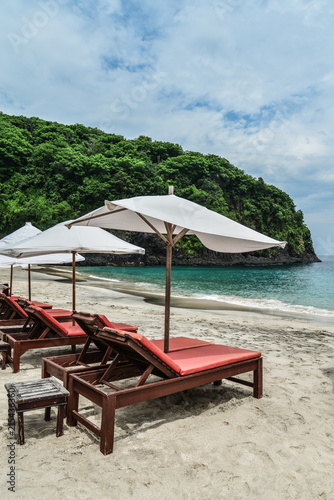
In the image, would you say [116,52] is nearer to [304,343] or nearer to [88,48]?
[88,48]

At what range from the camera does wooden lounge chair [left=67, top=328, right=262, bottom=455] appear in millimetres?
2816

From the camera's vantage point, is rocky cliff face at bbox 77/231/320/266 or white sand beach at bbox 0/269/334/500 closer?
white sand beach at bbox 0/269/334/500

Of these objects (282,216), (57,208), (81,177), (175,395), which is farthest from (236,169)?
(175,395)

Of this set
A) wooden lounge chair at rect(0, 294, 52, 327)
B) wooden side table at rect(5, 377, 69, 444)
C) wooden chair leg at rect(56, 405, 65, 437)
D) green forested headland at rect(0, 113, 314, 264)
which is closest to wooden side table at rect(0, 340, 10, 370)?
wooden lounge chair at rect(0, 294, 52, 327)

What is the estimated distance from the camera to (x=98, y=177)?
51.5 meters

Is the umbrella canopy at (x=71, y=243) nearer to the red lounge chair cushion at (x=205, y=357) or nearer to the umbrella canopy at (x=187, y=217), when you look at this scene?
the umbrella canopy at (x=187, y=217)

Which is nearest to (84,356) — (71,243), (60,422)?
(60,422)

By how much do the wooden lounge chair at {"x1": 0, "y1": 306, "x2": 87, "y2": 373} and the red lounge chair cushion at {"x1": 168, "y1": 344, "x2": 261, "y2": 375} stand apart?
1.84 m

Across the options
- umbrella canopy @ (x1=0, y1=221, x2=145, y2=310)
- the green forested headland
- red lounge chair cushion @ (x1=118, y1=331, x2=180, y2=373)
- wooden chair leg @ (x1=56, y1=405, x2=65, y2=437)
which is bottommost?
wooden chair leg @ (x1=56, y1=405, x2=65, y2=437)

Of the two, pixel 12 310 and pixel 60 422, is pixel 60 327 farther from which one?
pixel 12 310

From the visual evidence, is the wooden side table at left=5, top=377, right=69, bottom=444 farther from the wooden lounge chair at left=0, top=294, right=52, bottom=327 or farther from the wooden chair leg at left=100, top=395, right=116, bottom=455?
the wooden lounge chair at left=0, top=294, right=52, bottom=327

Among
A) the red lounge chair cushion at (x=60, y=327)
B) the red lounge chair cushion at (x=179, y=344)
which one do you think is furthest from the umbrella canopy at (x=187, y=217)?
the red lounge chair cushion at (x=60, y=327)

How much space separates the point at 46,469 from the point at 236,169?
2780 inches

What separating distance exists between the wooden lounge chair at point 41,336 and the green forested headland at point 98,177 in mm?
43808
